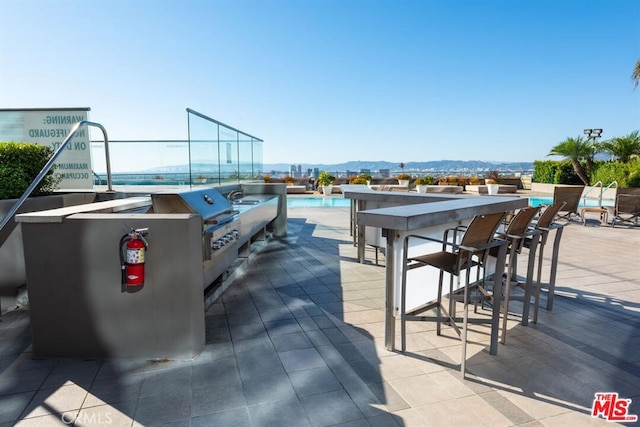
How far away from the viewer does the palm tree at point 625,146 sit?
56.7 feet

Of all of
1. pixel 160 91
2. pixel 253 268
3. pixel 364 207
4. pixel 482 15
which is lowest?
pixel 253 268

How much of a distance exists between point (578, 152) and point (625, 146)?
193 centimetres

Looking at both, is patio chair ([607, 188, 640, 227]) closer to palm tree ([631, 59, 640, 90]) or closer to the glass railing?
the glass railing

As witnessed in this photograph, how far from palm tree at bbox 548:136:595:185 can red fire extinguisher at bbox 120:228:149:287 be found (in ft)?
74.6

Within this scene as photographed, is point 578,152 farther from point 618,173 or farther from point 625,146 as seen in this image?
point 618,173

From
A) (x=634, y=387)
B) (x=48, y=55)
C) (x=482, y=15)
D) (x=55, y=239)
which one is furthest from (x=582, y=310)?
(x=482, y=15)

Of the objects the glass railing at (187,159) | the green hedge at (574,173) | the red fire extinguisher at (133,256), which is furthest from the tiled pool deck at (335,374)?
the green hedge at (574,173)

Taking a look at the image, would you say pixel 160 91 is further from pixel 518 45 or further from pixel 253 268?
pixel 518 45

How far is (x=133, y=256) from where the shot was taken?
2092mm

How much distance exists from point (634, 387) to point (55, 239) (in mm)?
3601

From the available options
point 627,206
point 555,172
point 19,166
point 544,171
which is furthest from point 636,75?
point 19,166

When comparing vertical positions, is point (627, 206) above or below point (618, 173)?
below

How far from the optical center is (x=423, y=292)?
302 cm

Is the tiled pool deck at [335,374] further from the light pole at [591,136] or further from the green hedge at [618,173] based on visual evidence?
the light pole at [591,136]
